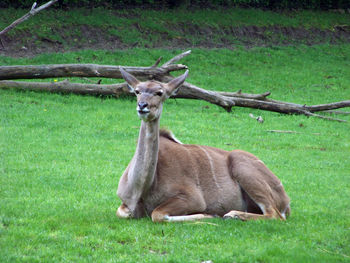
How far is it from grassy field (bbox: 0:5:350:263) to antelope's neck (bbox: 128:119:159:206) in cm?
37

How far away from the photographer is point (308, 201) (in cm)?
698

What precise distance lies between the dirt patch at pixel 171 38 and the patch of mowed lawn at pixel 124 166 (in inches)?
41.6

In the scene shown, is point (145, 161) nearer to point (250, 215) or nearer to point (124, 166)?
point (250, 215)

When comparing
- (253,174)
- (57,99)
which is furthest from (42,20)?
(253,174)

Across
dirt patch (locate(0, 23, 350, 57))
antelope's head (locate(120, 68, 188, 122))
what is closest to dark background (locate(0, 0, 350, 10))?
dirt patch (locate(0, 23, 350, 57))

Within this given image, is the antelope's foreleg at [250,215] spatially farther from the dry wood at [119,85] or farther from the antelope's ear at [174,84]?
the dry wood at [119,85]

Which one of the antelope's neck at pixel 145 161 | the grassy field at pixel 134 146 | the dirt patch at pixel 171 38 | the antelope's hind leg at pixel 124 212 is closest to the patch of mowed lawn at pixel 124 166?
the grassy field at pixel 134 146

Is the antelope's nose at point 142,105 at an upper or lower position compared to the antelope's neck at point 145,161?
upper

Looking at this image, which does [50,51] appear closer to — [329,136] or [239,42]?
[239,42]

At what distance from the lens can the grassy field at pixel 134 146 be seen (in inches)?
191

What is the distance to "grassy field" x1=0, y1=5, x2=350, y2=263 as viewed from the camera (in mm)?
4840

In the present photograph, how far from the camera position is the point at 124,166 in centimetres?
853

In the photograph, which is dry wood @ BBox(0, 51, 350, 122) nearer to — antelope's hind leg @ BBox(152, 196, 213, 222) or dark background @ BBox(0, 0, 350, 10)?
antelope's hind leg @ BBox(152, 196, 213, 222)

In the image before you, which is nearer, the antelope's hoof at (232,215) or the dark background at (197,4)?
the antelope's hoof at (232,215)
